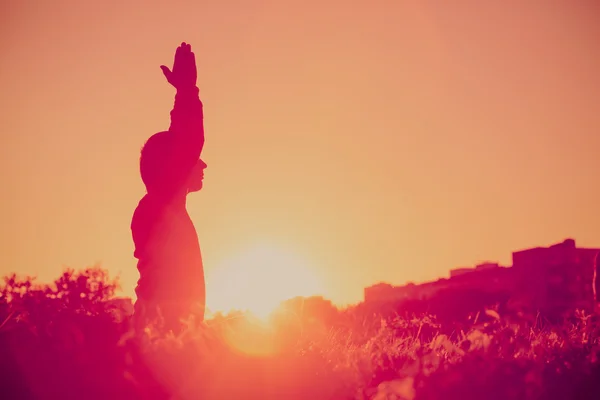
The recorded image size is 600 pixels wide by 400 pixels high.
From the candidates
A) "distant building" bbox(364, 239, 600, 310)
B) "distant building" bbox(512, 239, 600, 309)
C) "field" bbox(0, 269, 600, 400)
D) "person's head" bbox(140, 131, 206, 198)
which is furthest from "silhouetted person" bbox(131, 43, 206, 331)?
"distant building" bbox(512, 239, 600, 309)

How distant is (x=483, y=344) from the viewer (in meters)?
10.8

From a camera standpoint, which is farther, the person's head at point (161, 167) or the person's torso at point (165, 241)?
the person's head at point (161, 167)

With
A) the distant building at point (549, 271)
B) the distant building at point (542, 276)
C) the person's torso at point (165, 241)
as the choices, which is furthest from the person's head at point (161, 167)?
the distant building at point (549, 271)

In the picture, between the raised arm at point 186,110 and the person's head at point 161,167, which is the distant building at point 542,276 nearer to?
the raised arm at point 186,110

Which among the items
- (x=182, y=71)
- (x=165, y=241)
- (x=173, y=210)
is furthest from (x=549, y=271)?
(x=165, y=241)

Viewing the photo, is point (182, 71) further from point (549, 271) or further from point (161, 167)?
point (549, 271)

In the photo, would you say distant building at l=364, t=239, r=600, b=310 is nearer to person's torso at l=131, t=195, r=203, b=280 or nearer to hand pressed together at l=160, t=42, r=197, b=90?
hand pressed together at l=160, t=42, r=197, b=90

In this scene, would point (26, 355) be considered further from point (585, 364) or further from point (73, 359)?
point (585, 364)

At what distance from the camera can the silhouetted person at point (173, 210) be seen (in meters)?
14.0

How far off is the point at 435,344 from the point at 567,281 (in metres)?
51.1

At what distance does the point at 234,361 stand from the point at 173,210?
6.01 metres

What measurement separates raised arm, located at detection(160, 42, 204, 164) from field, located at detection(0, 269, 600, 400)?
166 inches

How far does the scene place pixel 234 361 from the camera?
8.95m

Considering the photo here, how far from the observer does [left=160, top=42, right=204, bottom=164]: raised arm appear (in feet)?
48.3
